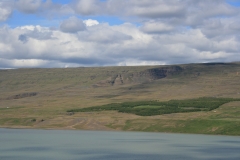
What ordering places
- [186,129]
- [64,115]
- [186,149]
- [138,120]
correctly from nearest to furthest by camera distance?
1. [186,149]
2. [186,129]
3. [138,120]
4. [64,115]

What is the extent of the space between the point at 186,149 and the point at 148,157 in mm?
17721

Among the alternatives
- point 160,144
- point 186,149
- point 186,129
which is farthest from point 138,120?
point 186,149

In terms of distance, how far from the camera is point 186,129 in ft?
502

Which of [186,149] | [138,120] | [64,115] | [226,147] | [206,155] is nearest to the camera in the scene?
[206,155]

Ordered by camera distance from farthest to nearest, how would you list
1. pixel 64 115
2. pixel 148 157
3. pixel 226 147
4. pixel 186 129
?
pixel 64 115
pixel 186 129
pixel 226 147
pixel 148 157

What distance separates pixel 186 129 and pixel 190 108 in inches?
1752

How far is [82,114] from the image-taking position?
7539 inches

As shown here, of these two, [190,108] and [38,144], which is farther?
[190,108]

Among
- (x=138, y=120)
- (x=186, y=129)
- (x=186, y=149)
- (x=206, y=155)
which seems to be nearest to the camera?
(x=206, y=155)

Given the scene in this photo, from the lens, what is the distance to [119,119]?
17262cm

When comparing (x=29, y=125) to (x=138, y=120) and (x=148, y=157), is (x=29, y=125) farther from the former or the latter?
(x=148, y=157)

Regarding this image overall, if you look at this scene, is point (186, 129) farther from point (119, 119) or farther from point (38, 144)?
Answer: point (38, 144)

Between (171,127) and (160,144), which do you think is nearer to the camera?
(160,144)

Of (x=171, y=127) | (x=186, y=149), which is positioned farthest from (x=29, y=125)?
(x=186, y=149)
